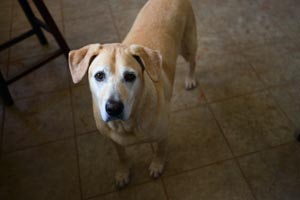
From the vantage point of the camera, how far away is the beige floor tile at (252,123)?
2.09 meters

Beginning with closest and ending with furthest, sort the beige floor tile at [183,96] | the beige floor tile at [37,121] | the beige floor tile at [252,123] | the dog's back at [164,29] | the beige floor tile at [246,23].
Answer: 1. the dog's back at [164,29]
2. the beige floor tile at [252,123]
3. the beige floor tile at [37,121]
4. the beige floor tile at [183,96]
5. the beige floor tile at [246,23]

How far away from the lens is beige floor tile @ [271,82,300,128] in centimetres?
223

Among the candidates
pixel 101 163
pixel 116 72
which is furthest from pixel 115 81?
pixel 101 163

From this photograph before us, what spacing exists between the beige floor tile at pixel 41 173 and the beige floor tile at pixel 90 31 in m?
1.18

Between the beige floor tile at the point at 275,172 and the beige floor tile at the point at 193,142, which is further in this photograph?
the beige floor tile at the point at 193,142

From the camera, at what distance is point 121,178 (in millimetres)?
1898

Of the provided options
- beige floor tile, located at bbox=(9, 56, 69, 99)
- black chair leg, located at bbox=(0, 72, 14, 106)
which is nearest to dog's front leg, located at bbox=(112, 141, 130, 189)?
beige floor tile, located at bbox=(9, 56, 69, 99)

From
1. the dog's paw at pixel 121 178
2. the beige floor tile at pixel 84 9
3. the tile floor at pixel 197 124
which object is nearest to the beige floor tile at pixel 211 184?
the tile floor at pixel 197 124

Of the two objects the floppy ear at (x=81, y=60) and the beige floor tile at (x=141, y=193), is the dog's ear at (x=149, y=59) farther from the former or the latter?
the beige floor tile at (x=141, y=193)

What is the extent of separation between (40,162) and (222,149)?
128cm

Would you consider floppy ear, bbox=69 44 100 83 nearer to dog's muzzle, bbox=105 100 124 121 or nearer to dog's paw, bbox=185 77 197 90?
dog's muzzle, bbox=105 100 124 121

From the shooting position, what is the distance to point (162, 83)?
1.72 m

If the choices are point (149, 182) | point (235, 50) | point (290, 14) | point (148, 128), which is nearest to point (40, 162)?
point (149, 182)

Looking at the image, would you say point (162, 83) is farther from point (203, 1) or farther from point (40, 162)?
point (203, 1)
